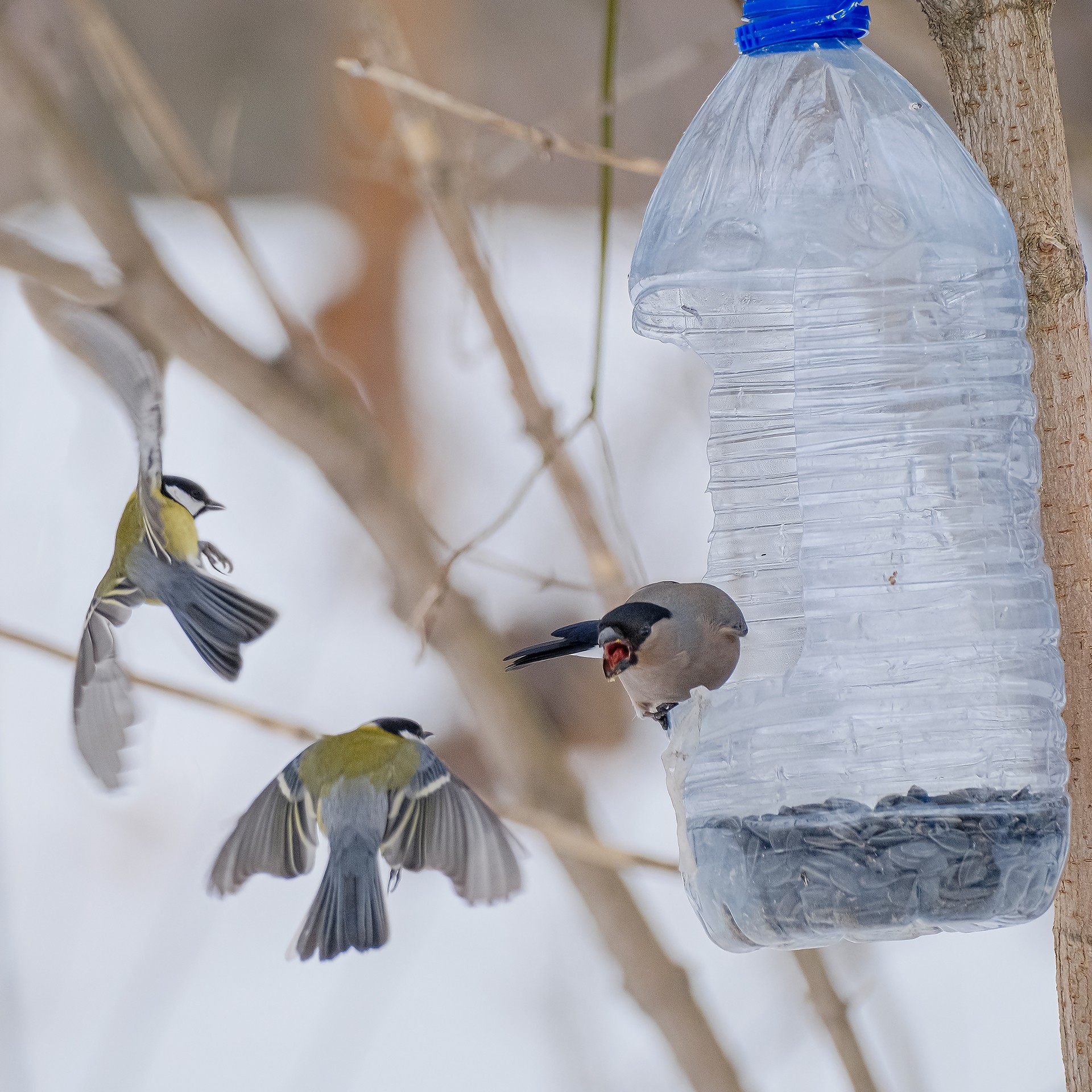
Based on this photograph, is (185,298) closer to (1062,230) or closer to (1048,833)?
(1062,230)

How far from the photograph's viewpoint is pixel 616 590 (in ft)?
9.91

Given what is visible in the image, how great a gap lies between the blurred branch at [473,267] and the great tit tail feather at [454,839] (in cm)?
65

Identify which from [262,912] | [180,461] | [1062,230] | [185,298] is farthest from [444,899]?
[1062,230]

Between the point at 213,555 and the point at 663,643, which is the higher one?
the point at 213,555

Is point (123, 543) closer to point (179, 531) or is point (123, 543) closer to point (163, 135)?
point (179, 531)

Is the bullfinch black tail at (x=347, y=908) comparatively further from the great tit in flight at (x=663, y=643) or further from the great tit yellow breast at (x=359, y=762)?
the great tit in flight at (x=663, y=643)

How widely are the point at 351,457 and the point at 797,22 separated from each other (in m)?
1.56

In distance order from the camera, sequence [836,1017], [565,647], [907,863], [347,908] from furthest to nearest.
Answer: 1. [836,1017]
2. [347,908]
3. [565,647]
4. [907,863]

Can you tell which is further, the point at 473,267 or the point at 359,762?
the point at 473,267

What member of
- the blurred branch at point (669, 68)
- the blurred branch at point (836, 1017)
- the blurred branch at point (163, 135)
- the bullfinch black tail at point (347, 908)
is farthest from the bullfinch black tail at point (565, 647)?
the blurred branch at point (163, 135)

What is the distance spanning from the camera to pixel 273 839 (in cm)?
228

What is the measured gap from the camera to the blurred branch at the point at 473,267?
2762 millimetres

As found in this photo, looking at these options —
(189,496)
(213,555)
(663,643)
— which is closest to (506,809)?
(213,555)

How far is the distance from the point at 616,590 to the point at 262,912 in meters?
3.29
